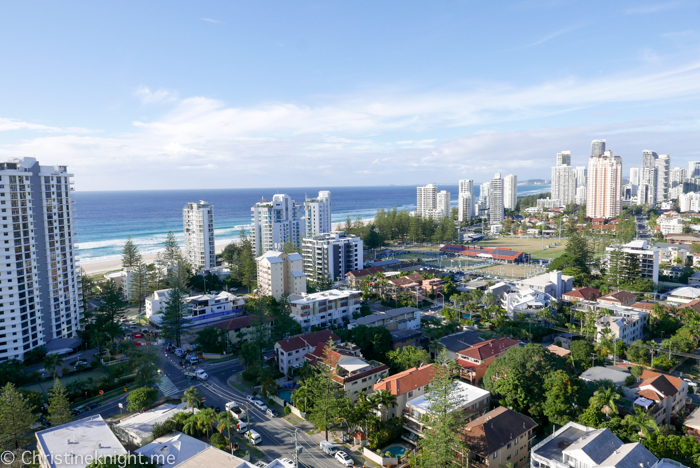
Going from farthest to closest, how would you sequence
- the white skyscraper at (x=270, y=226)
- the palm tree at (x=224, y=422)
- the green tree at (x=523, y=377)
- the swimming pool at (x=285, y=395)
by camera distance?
1. the white skyscraper at (x=270, y=226)
2. the swimming pool at (x=285, y=395)
3. the green tree at (x=523, y=377)
4. the palm tree at (x=224, y=422)

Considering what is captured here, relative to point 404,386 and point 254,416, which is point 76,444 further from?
point 404,386

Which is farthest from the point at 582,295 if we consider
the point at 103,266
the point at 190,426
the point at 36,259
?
the point at 103,266

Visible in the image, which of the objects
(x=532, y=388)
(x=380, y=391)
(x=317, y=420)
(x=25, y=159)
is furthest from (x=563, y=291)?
(x=25, y=159)

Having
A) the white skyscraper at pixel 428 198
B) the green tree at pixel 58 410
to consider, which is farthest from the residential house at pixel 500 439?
the white skyscraper at pixel 428 198

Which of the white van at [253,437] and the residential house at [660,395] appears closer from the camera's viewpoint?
the white van at [253,437]

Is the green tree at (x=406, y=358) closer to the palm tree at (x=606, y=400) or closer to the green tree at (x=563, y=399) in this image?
the green tree at (x=563, y=399)

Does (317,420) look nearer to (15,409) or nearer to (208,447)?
(208,447)

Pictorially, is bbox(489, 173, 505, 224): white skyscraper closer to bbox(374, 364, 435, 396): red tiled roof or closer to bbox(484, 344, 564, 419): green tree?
bbox(484, 344, 564, 419): green tree
